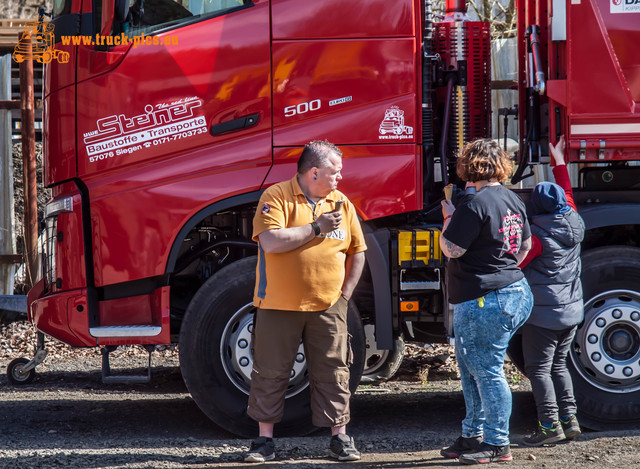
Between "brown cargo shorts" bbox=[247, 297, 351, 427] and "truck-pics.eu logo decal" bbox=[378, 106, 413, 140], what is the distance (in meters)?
A: 1.13

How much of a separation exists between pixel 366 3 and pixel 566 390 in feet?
8.75

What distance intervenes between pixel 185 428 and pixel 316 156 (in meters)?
2.32

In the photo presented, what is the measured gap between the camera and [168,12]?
5.33 metres

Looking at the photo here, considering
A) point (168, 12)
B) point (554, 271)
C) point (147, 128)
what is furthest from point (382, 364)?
point (168, 12)

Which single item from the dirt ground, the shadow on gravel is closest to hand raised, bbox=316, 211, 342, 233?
the dirt ground

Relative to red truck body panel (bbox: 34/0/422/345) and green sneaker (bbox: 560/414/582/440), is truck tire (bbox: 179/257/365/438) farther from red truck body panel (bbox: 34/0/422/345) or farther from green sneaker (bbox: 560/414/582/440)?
green sneaker (bbox: 560/414/582/440)

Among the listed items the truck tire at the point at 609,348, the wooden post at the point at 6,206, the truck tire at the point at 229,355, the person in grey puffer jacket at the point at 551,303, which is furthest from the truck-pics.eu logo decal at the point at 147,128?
the wooden post at the point at 6,206

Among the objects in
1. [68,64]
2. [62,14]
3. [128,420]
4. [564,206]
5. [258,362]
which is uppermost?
[62,14]

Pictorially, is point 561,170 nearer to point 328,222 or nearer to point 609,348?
point 609,348

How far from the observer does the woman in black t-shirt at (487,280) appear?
4.43m

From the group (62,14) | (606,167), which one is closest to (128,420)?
(62,14)

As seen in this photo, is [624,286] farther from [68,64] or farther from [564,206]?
[68,64]

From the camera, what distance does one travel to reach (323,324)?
4.72m

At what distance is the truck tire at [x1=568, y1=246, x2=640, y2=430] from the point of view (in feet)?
17.6
